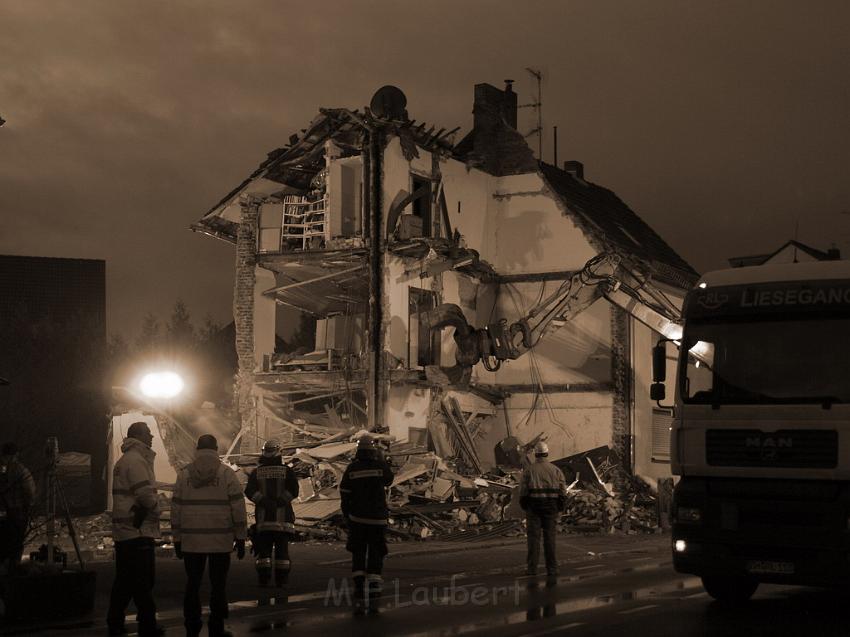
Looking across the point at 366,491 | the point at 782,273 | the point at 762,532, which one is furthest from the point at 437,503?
the point at 762,532

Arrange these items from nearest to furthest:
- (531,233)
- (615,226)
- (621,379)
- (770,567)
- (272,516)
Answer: (770,567)
(272,516)
(621,379)
(531,233)
(615,226)

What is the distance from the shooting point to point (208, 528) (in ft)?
38.7

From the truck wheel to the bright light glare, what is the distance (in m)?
22.8

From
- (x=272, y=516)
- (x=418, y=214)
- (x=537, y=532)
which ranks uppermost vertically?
(x=418, y=214)

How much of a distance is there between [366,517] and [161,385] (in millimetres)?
20900

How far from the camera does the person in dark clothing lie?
1377 cm

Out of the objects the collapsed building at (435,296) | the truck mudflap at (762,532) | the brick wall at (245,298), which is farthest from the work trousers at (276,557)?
the brick wall at (245,298)

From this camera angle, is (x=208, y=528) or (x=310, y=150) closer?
(x=208, y=528)

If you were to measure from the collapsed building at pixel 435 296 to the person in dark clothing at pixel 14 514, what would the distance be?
16.3 m

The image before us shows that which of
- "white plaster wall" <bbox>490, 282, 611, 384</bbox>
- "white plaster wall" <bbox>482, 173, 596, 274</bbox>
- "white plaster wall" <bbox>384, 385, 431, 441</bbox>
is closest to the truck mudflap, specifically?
"white plaster wall" <bbox>384, 385, 431, 441</bbox>

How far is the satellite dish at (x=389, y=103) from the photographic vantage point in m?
34.9

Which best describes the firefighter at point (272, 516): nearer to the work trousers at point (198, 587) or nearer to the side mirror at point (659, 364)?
the work trousers at point (198, 587)

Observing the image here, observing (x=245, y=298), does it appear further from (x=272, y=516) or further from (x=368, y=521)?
(x=368, y=521)

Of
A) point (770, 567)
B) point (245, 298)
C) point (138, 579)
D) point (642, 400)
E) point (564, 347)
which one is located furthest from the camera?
point (564, 347)
